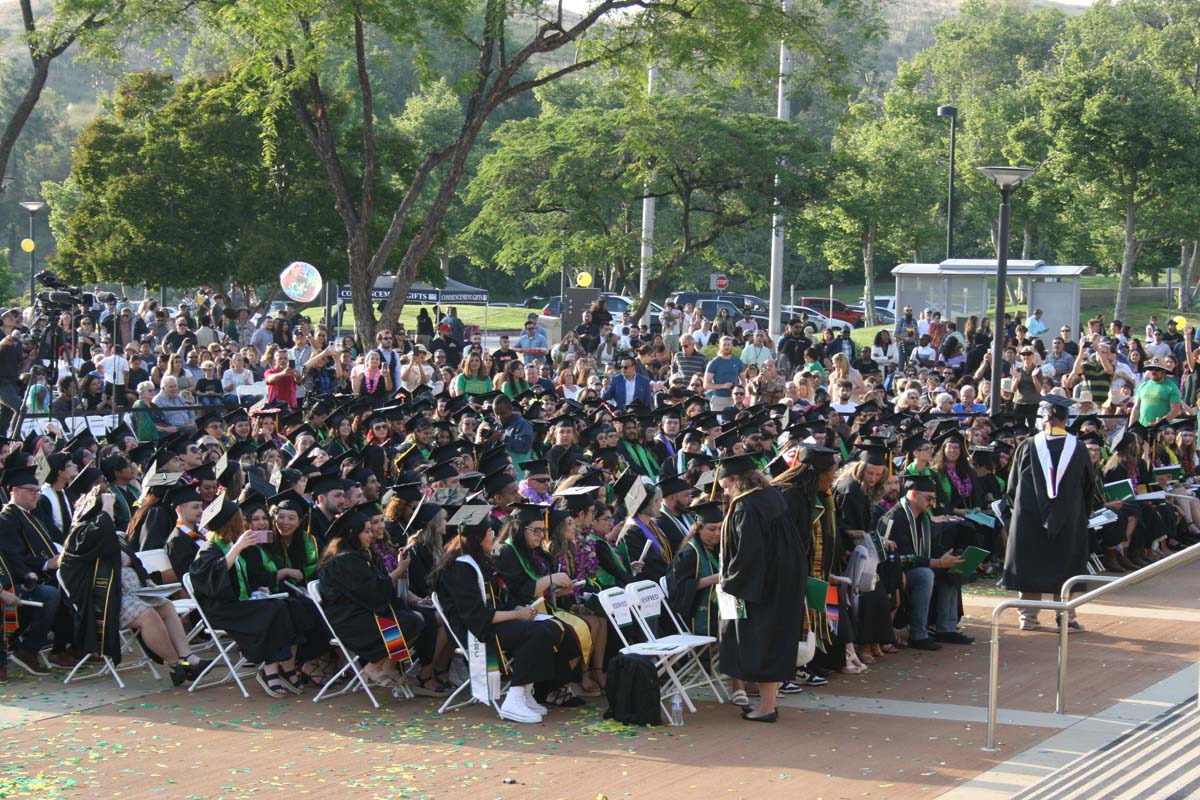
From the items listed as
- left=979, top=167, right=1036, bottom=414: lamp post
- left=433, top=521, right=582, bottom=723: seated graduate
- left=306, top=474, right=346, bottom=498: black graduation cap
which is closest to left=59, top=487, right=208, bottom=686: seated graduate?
left=306, top=474, right=346, bottom=498: black graduation cap

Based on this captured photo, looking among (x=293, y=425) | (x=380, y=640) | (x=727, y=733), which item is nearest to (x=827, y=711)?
(x=727, y=733)

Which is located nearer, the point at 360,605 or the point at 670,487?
the point at 360,605

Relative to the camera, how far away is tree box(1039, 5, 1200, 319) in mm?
39469

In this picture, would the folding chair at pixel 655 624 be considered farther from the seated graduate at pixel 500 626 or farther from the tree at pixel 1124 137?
the tree at pixel 1124 137

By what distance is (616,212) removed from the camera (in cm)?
3403

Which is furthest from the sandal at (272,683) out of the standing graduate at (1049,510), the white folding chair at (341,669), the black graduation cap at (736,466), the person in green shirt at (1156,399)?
the person in green shirt at (1156,399)

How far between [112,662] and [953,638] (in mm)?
6094

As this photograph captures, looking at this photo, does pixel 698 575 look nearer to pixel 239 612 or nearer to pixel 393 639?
pixel 393 639

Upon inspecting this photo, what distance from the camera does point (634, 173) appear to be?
104ft

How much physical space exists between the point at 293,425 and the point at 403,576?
6235 mm

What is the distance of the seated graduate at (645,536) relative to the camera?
992cm

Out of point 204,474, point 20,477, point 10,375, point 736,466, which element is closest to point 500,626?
point 736,466

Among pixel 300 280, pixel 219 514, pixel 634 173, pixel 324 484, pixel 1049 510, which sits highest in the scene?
pixel 634 173

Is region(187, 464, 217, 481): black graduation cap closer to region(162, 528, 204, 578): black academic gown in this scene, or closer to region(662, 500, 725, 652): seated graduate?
region(162, 528, 204, 578): black academic gown
